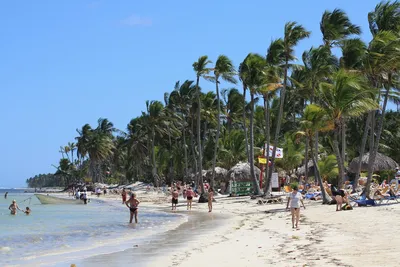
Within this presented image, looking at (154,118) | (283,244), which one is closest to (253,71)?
(283,244)

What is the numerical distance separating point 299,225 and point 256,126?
38024 millimetres

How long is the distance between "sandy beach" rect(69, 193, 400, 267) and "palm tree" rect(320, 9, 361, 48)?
45.3 ft

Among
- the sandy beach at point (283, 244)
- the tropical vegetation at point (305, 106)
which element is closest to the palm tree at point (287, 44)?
the tropical vegetation at point (305, 106)

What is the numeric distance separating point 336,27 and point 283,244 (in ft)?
68.8

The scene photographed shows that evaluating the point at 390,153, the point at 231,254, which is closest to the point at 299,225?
the point at 231,254

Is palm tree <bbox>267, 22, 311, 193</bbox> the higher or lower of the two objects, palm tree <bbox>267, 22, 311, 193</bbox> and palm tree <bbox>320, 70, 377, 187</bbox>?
the higher

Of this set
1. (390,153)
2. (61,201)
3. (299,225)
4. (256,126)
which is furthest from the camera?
(256,126)

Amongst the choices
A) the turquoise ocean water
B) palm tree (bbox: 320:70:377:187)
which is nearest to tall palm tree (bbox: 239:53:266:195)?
palm tree (bbox: 320:70:377:187)

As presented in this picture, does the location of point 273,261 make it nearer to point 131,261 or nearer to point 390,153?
point 131,261

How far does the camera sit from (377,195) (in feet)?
68.6

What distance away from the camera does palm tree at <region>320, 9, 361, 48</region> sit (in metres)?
29.8

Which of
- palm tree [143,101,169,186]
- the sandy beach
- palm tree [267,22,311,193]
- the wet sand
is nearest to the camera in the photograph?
the sandy beach

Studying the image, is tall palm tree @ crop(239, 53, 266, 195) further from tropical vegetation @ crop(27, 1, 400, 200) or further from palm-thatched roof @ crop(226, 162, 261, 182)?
palm-thatched roof @ crop(226, 162, 261, 182)

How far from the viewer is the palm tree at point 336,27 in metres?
29.8
